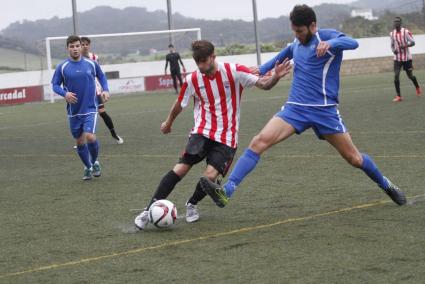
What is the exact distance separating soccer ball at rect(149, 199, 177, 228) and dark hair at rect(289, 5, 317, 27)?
1926mm

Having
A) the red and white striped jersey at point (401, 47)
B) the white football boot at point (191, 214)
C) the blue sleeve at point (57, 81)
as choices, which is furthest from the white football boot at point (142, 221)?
the red and white striped jersey at point (401, 47)

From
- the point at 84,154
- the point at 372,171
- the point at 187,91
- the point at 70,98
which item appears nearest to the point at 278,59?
the point at 187,91

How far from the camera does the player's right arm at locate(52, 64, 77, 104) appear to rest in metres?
11.3

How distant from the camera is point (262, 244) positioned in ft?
22.6

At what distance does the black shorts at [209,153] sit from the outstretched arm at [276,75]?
2.13 ft

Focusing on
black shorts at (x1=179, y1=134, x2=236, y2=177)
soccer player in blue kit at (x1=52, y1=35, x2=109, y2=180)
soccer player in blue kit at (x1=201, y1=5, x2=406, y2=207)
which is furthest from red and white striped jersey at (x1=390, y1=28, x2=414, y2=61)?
black shorts at (x1=179, y1=134, x2=236, y2=177)

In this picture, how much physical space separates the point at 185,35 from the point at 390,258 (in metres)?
36.5

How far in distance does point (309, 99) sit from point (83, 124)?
4.70 metres

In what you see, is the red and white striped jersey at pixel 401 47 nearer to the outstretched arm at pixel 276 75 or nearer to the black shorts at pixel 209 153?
the outstretched arm at pixel 276 75

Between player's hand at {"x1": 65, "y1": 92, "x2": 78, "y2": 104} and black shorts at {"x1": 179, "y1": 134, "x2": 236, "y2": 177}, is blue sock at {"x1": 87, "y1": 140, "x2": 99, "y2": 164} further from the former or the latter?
black shorts at {"x1": 179, "y1": 134, "x2": 236, "y2": 177}

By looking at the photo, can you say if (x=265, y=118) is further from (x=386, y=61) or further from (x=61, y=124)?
(x=386, y=61)

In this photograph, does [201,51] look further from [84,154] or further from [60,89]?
[84,154]

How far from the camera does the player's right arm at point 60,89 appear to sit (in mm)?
11344

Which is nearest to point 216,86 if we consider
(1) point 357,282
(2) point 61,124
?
(1) point 357,282
